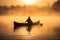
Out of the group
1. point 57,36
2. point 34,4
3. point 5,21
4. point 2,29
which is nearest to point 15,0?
point 34,4

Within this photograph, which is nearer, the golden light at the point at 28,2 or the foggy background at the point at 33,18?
the foggy background at the point at 33,18

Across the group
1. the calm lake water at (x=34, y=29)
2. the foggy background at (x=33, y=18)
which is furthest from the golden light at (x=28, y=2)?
the calm lake water at (x=34, y=29)

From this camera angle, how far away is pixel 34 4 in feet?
5.34

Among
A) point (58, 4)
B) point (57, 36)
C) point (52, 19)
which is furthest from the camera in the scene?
point (58, 4)

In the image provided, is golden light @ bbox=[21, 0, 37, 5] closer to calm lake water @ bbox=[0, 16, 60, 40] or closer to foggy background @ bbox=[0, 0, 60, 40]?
foggy background @ bbox=[0, 0, 60, 40]

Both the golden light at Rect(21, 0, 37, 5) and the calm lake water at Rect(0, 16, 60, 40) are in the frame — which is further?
the golden light at Rect(21, 0, 37, 5)

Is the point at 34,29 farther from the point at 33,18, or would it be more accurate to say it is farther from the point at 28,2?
the point at 28,2

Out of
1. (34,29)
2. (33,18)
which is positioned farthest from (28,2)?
(34,29)

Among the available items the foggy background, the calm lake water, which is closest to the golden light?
the foggy background

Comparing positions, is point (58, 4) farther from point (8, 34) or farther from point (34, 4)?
point (8, 34)

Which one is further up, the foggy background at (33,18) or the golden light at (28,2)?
the golden light at (28,2)

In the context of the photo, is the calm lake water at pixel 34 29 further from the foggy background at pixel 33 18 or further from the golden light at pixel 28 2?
the golden light at pixel 28 2

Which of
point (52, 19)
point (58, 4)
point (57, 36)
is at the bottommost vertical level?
point (57, 36)

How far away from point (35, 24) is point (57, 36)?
21 cm
